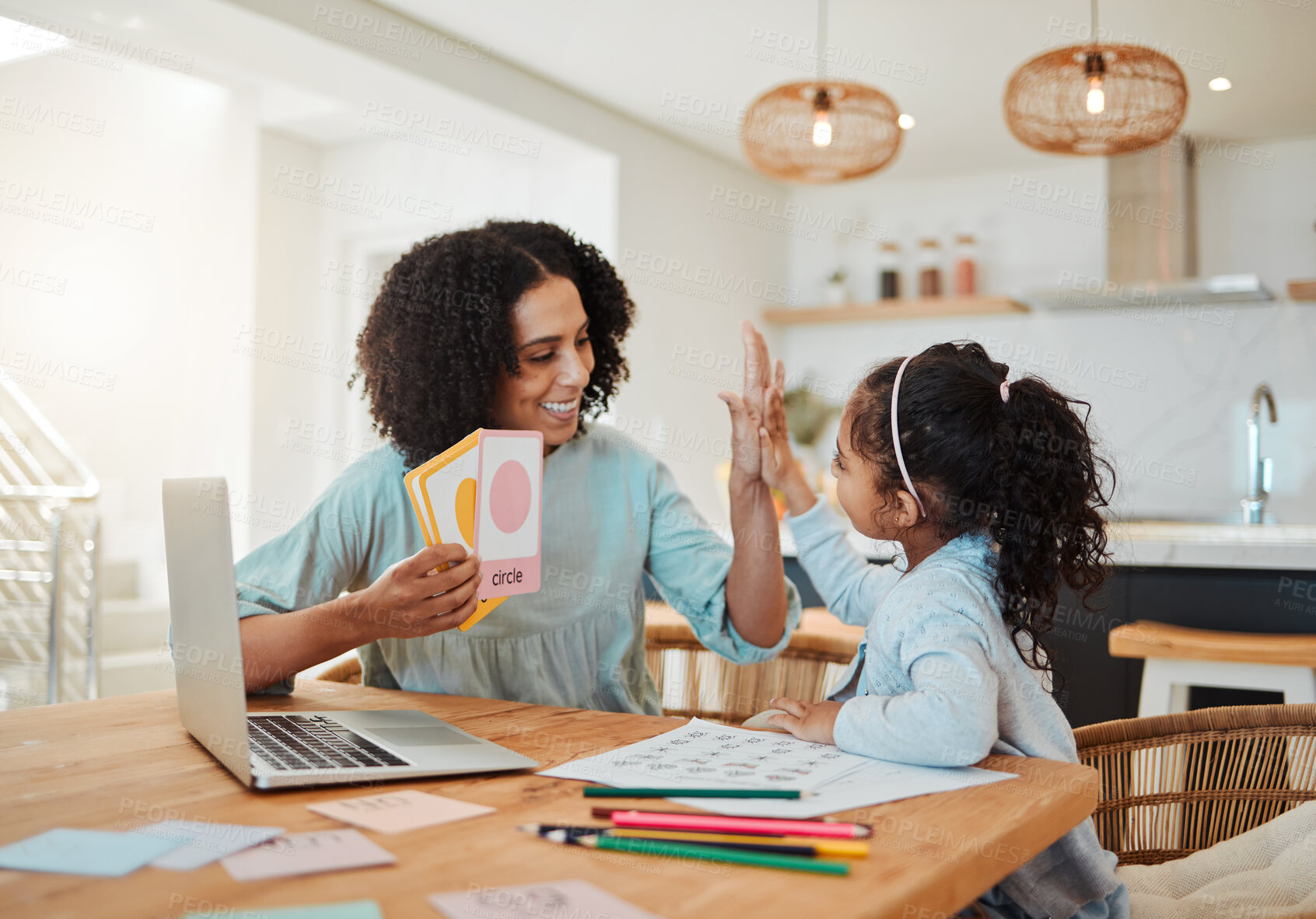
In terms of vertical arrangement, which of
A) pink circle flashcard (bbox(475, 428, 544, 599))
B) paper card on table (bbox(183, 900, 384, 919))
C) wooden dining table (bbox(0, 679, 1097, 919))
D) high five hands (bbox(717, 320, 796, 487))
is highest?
high five hands (bbox(717, 320, 796, 487))

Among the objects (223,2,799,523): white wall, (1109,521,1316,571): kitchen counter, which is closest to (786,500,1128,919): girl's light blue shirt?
(1109,521,1316,571): kitchen counter

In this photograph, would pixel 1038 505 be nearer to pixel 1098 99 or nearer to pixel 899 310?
pixel 1098 99

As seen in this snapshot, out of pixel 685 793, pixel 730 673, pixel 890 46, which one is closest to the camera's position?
pixel 685 793

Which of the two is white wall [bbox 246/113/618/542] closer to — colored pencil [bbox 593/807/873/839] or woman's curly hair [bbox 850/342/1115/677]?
woman's curly hair [bbox 850/342/1115/677]

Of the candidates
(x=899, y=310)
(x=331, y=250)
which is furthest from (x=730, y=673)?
(x=331, y=250)

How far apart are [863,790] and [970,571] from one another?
322 mm

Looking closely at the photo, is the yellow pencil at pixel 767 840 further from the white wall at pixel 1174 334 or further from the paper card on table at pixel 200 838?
the white wall at pixel 1174 334

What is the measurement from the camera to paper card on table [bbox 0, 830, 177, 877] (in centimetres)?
67

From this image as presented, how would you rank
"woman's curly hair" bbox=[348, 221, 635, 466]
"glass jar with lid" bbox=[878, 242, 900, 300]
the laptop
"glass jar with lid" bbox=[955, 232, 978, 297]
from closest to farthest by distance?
1. the laptop
2. "woman's curly hair" bbox=[348, 221, 635, 466]
3. "glass jar with lid" bbox=[955, 232, 978, 297]
4. "glass jar with lid" bbox=[878, 242, 900, 300]

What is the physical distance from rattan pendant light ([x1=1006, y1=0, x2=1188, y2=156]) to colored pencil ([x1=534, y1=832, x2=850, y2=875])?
8.49 feet

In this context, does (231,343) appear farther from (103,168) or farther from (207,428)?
(103,168)

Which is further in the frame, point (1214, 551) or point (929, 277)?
point (929, 277)

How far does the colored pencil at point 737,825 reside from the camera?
2.35ft

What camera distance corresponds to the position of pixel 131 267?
189 inches
